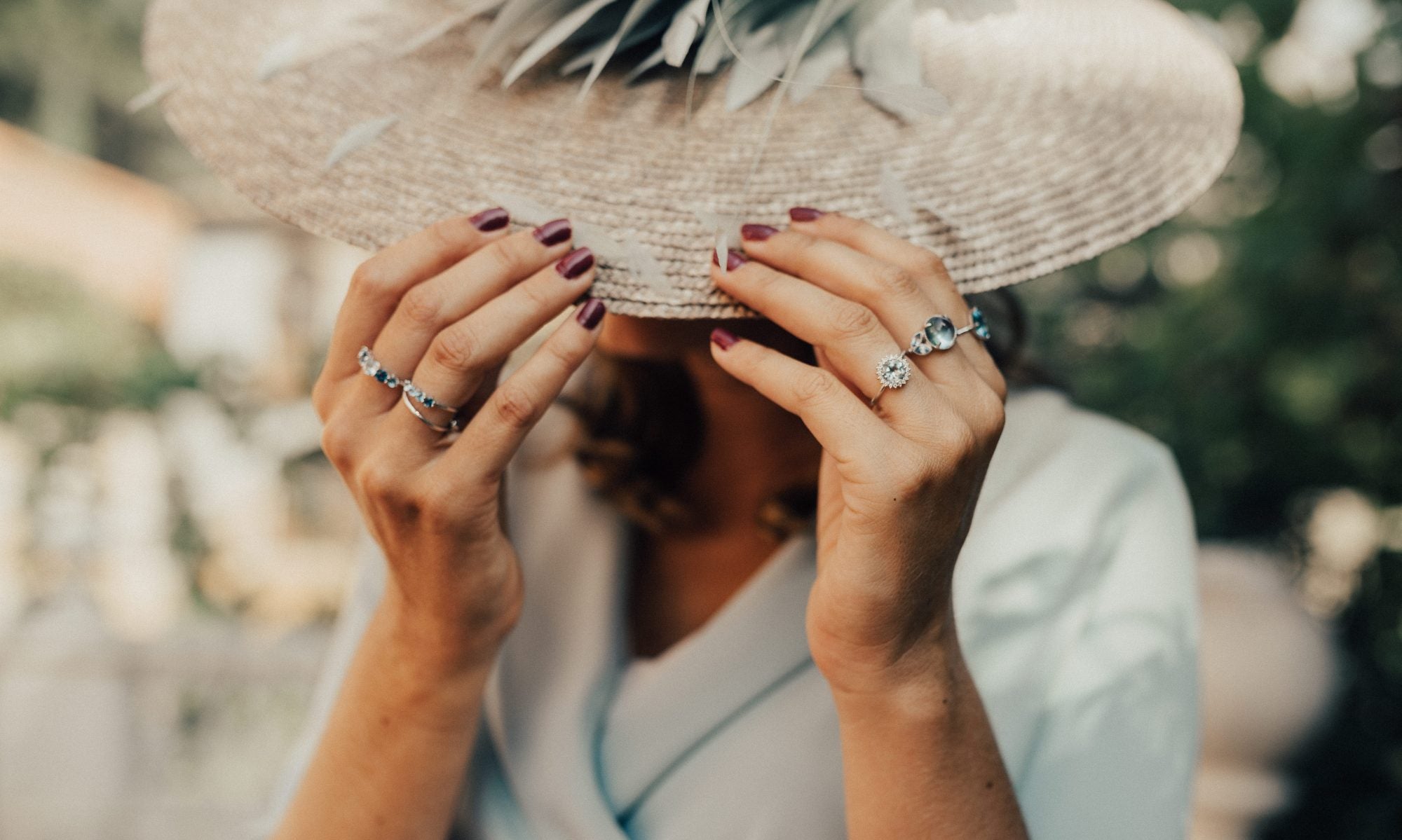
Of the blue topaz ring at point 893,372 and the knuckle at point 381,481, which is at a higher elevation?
the blue topaz ring at point 893,372

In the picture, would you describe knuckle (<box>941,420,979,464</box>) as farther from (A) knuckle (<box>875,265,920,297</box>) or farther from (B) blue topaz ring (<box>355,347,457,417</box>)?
(B) blue topaz ring (<box>355,347,457,417</box>)

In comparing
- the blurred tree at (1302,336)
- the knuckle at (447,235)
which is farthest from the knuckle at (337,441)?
the blurred tree at (1302,336)

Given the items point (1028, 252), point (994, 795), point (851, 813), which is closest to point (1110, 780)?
point (994, 795)

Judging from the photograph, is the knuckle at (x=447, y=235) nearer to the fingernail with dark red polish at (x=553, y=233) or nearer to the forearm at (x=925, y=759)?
the fingernail with dark red polish at (x=553, y=233)

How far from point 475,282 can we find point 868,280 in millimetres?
362

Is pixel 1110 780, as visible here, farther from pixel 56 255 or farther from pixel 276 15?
pixel 56 255

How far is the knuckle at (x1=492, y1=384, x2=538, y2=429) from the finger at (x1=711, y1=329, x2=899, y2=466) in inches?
8.0

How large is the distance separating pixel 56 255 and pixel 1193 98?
42.7ft

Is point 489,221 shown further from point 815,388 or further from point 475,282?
point 815,388

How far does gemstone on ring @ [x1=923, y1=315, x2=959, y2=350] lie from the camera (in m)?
0.81

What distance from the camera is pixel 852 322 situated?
81cm

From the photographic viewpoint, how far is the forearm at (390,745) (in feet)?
3.62

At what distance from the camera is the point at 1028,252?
92 cm

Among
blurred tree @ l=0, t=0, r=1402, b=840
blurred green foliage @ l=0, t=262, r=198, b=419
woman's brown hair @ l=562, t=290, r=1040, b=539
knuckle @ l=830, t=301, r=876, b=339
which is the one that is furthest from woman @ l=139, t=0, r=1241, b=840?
blurred green foliage @ l=0, t=262, r=198, b=419
